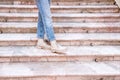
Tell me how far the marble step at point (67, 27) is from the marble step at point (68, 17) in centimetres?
15

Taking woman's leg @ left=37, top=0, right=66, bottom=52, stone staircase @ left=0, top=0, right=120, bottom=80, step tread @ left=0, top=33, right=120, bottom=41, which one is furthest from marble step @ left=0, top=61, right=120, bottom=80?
step tread @ left=0, top=33, right=120, bottom=41

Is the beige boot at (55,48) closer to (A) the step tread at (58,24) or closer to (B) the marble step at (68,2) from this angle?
(A) the step tread at (58,24)

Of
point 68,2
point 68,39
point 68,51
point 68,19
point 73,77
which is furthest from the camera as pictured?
point 68,2

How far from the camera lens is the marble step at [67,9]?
473cm

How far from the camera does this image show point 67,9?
487 cm

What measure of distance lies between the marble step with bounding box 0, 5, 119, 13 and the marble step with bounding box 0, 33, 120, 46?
784 millimetres

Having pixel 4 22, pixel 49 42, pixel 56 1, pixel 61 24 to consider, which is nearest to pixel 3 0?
pixel 4 22

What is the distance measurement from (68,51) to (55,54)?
25cm

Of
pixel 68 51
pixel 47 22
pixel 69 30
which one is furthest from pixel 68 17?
pixel 47 22

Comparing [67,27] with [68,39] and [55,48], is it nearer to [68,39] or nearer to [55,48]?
[68,39]

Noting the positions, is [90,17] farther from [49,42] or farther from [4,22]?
[4,22]

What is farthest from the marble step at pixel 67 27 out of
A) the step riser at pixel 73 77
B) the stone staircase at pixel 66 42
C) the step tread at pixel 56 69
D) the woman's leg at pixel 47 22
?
the step riser at pixel 73 77

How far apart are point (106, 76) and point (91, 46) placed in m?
0.83

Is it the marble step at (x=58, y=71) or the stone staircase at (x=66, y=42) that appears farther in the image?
the stone staircase at (x=66, y=42)
